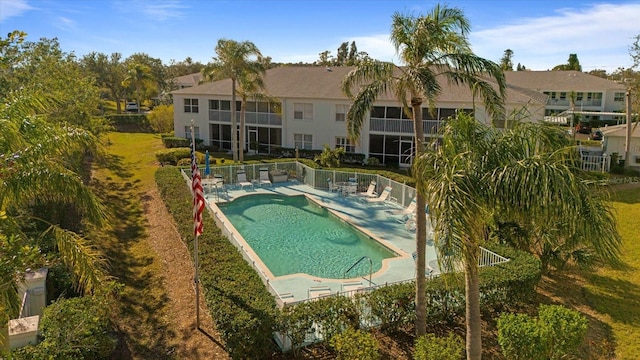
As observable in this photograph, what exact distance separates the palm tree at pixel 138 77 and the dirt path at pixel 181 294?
157ft

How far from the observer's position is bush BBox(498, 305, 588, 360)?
28.1ft

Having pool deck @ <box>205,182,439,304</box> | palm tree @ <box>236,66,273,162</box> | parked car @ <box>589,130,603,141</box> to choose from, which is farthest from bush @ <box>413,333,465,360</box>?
parked car @ <box>589,130,603,141</box>

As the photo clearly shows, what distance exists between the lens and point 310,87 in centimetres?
3438

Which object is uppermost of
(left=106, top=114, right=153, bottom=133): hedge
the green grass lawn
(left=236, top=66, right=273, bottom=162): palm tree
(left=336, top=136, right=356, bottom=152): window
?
(left=236, top=66, right=273, bottom=162): palm tree

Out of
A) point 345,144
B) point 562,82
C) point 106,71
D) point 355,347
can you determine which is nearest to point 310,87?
point 345,144

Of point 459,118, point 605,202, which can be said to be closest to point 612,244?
point 605,202

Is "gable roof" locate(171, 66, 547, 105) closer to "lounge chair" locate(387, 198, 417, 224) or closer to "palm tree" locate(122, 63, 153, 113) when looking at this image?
"lounge chair" locate(387, 198, 417, 224)

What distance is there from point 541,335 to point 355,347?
350 centimetres

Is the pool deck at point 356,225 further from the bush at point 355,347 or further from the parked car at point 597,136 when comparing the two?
the parked car at point 597,136

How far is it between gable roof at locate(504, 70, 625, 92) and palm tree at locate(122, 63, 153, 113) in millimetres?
47695

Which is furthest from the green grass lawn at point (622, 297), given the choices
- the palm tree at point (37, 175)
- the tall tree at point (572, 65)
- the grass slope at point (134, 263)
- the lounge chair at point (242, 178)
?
the tall tree at point (572, 65)

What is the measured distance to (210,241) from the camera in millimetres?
13648

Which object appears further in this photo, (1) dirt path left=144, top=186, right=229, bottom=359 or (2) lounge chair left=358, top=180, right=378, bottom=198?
(2) lounge chair left=358, top=180, right=378, bottom=198

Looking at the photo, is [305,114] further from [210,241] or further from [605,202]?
[605,202]
